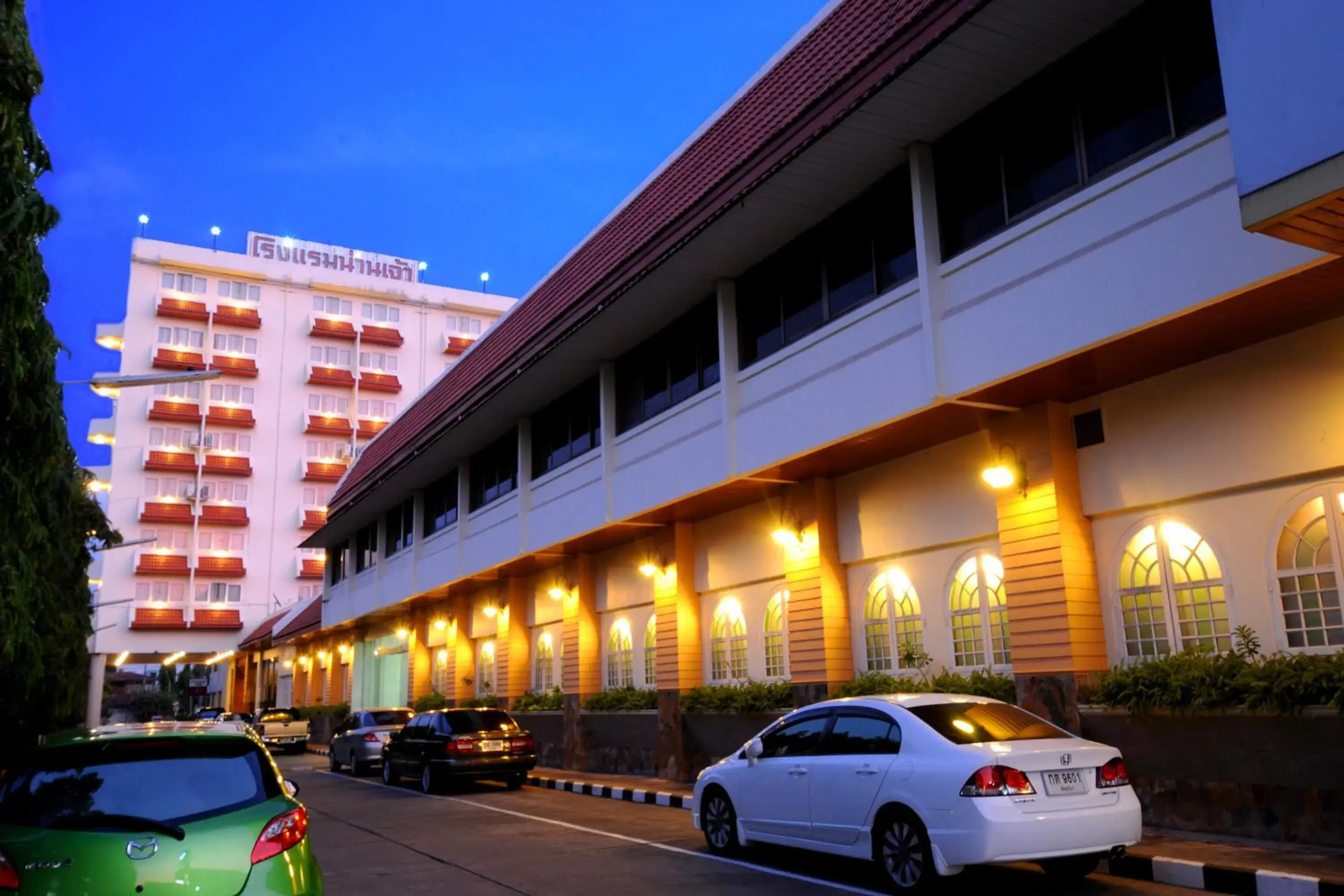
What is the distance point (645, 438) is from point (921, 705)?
32.9 ft

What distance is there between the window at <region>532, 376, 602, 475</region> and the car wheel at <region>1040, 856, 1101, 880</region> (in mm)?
12469

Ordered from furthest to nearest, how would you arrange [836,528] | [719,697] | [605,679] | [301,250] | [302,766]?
[301,250] → [302,766] → [605,679] → [719,697] → [836,528]

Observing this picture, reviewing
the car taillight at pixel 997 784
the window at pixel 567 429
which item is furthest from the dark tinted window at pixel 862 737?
the window at pixel 567 429

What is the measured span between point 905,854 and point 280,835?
496 centimetres

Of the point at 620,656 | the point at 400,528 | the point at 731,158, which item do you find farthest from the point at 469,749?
the point at 400,528

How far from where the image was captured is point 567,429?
22.9m

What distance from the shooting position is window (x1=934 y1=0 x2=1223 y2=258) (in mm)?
10312


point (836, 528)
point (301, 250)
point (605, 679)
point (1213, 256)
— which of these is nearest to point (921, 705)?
point (1213, 256)

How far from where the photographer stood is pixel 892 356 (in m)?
13.0

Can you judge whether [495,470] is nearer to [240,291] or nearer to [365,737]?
[365,737]

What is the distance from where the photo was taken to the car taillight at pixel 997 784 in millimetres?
8047

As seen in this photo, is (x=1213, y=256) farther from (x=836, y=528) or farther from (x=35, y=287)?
(x=35, y=287)

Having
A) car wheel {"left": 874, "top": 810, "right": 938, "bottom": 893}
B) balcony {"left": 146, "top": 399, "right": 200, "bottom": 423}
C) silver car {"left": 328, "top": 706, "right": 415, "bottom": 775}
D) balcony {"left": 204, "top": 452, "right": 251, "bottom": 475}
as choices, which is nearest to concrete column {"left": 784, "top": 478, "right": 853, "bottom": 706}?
car wheel {"left": 874, "top": 810, "right": 938, "bottom": 893}

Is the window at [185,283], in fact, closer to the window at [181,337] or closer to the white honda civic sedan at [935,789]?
the window at [181,337]
